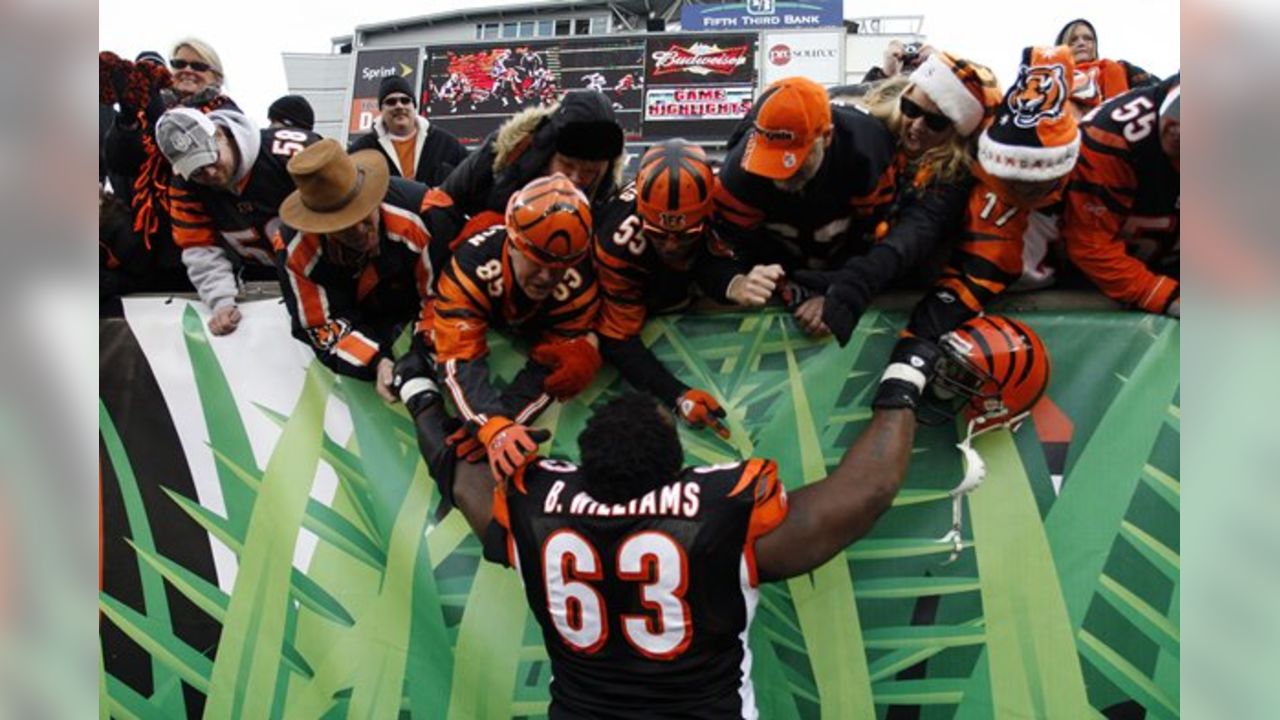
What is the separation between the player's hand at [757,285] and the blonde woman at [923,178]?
0.17 m

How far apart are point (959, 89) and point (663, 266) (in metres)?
1.07

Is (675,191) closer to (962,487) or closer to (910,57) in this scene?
(962,487)

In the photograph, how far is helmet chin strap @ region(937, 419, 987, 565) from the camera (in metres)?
3.16

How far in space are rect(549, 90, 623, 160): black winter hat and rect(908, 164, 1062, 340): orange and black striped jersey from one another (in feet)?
4.35

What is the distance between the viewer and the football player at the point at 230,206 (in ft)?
13.1

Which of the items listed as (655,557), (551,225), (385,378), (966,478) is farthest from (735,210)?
(385,378)

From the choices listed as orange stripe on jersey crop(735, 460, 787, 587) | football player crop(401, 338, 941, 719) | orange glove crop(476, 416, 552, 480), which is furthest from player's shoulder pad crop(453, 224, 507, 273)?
orange stripe on jersey crop(735, 460, 787, 587)

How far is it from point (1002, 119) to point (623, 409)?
137 centimetres

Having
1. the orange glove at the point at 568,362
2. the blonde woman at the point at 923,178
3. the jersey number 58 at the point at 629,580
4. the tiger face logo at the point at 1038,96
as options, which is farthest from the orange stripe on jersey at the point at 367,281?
the tiger face logo at the point at 1038,96

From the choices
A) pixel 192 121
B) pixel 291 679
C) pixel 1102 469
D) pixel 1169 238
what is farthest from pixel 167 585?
pixel 1169 238

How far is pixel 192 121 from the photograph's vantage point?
378 cm

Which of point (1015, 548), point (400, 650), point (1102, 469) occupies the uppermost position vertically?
point (1102, 469)

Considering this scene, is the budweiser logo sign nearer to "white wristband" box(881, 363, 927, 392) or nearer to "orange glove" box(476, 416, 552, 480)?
"white wristband" box(881, 363, 927, 392)

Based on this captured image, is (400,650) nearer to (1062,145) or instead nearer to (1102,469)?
(1102,469)
